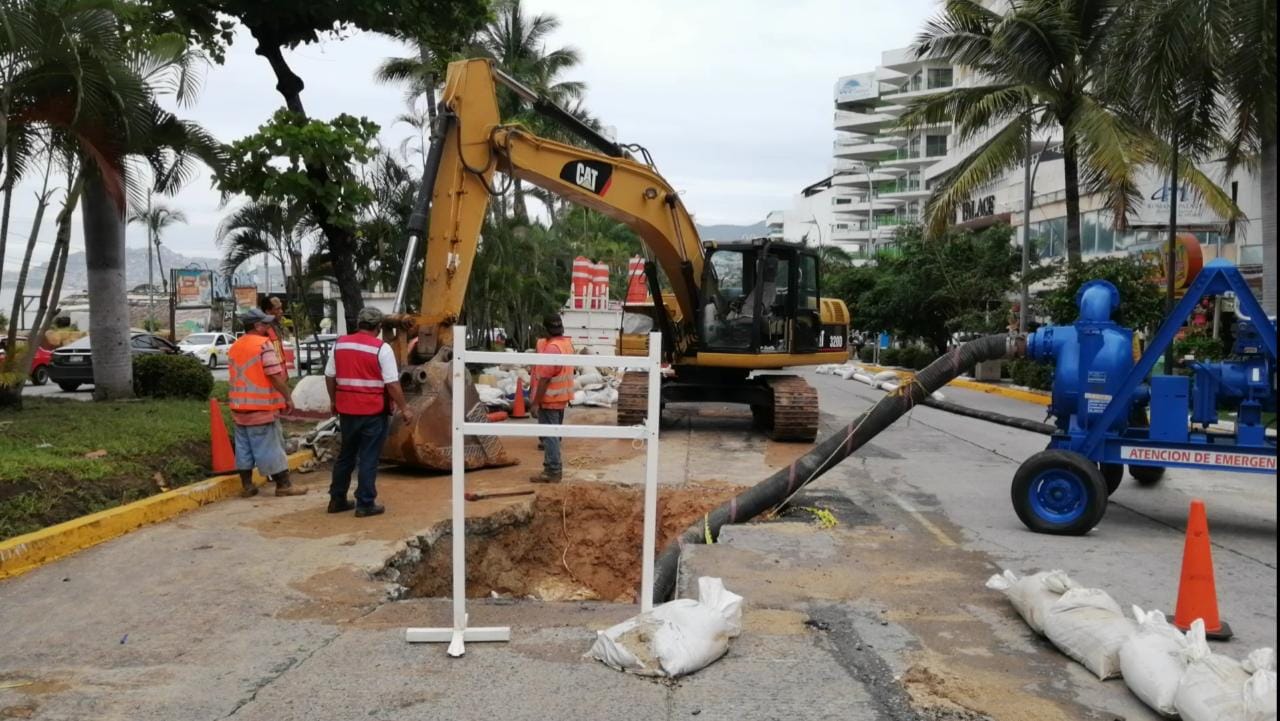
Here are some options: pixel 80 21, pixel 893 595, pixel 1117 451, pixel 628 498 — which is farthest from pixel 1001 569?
pixel 80 21

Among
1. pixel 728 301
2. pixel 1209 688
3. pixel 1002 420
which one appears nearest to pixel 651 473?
pixel 1209 688

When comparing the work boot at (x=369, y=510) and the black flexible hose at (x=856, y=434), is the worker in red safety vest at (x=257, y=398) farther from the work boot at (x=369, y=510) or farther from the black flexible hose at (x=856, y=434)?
the black flexible hose at (x=856, y=434)

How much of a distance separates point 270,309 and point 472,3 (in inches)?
224

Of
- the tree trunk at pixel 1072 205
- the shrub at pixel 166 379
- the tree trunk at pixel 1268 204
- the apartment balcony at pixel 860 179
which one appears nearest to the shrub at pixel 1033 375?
the tree trunk at pixel 1072 205

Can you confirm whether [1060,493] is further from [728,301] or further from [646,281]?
[646,281]

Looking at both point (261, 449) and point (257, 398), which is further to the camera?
point (261, 449)

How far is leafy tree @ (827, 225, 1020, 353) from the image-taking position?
29.5 metres

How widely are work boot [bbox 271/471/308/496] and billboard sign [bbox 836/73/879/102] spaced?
325 ft

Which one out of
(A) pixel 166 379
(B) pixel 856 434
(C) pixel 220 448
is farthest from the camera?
(A) pixel 166 379

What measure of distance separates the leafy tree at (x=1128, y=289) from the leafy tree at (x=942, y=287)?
6100mm

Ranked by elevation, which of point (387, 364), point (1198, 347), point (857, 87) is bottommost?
point (387, 364)

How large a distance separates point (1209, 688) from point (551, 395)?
678 cm

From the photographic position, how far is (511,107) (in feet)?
104

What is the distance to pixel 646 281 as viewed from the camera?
15734mm
